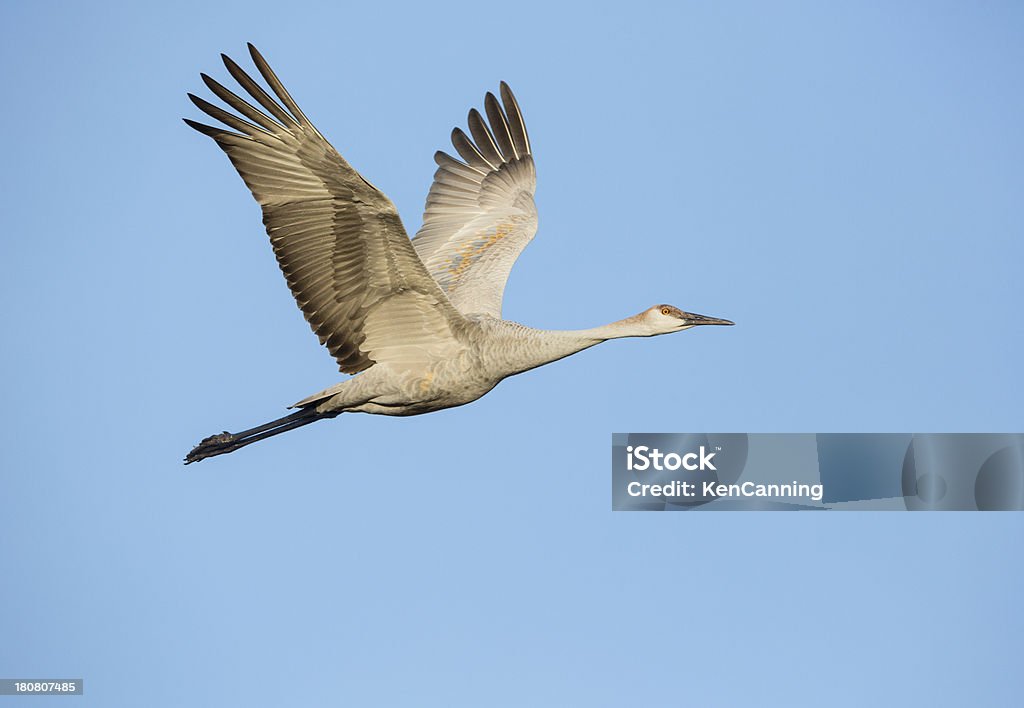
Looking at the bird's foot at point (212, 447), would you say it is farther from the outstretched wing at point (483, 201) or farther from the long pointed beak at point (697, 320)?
the long pointed beak at point (697, 320)

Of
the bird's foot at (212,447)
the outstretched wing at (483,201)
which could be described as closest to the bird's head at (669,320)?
the outstretched wing at (483,201)

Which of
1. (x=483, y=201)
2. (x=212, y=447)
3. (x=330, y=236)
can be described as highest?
(x=483, y=201)

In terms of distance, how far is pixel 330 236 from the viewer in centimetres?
1202

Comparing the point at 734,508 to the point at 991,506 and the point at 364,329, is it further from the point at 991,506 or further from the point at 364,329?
the point at 364,329

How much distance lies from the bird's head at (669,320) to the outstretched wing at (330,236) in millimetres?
1674

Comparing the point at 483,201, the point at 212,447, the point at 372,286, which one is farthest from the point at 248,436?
the point at 483,201

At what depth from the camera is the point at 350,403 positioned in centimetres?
1334

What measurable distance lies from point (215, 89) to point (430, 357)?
2.95 m

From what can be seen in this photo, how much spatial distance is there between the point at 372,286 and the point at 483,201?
4.21 meters

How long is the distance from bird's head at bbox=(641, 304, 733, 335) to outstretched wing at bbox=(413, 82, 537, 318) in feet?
7.58

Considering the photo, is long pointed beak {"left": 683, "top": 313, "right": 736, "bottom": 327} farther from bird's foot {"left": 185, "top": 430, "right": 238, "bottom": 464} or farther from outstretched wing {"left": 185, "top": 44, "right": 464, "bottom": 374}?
bird's foot {"left": 185, "top": 430, "right": 238, "bottom": 464}

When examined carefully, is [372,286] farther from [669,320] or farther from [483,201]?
[483,201]

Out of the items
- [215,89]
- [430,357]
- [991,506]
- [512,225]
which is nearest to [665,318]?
[430,357]

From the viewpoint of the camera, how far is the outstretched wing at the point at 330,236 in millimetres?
11648
